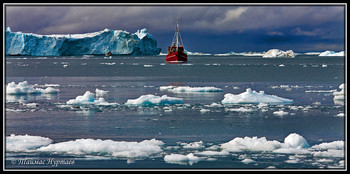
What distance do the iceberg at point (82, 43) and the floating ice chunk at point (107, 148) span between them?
10162cm

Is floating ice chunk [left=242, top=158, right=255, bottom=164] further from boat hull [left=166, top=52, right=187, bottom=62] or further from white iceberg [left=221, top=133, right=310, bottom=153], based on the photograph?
boat hull [left=166, top=52, right=187, bottom=62]

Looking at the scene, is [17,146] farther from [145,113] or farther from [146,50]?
[146,50]

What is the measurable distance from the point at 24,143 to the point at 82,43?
116 meters

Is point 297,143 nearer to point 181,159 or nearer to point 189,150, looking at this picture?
point 189,150

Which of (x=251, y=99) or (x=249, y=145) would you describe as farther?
(x=251, y=99)

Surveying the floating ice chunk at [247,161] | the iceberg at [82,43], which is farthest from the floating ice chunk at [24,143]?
the iceberg at [82,43]

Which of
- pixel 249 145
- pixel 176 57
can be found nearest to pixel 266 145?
pixel 249 145

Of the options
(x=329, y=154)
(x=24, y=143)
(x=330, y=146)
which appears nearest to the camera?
(x=329, y=154)

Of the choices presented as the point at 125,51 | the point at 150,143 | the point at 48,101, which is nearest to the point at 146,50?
the point at 125,51

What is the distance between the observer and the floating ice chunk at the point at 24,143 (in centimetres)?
1020

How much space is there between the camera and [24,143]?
1054 centimetres

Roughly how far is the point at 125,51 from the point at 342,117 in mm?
116332

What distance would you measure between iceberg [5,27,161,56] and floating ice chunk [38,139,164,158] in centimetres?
10162

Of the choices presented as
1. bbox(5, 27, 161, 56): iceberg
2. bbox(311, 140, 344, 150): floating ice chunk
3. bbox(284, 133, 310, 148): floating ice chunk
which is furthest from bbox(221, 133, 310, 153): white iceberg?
bbox(5, 27, 161, 56): iceberg
